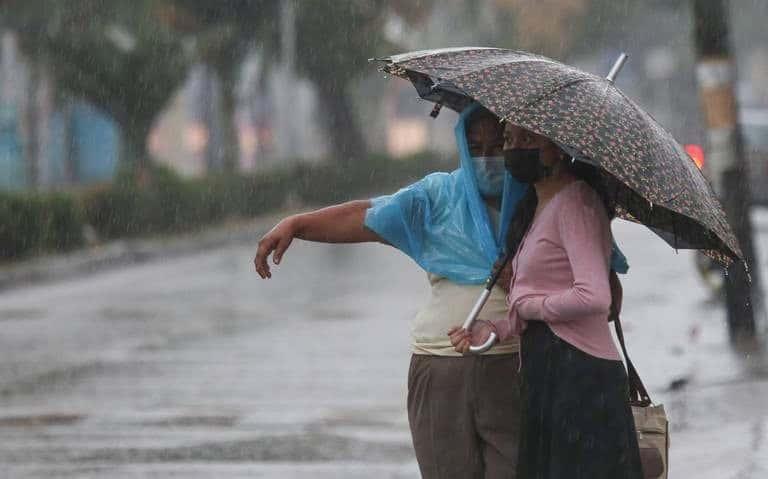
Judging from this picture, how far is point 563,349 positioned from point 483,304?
11.0 inches

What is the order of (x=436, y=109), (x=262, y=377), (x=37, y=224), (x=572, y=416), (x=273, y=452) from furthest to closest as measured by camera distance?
(x=37, y=224) < (x=262, y=377) < (x=273, y=452) < (x=436, y=109) < (x=572, y=416)

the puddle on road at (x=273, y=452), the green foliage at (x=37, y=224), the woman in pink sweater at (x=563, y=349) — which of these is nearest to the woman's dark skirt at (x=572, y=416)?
the woman in pink sweater at (x=563, y=349)

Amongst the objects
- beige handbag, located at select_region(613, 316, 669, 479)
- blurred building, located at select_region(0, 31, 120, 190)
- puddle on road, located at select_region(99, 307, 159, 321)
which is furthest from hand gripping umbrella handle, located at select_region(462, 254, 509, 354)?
blurred building, located at select_region(0, 31, 120, 190)

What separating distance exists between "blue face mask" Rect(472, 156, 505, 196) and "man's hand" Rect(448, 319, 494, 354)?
369 mm

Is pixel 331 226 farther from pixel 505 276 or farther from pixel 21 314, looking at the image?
pixel 21 314

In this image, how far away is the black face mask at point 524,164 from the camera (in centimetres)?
488

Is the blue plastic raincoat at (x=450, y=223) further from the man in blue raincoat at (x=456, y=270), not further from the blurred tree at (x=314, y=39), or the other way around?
the blurred tree at (x=314, y=39)

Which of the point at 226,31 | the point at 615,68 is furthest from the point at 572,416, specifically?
the point at 226,31

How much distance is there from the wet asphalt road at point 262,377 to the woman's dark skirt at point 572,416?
3.09 metres

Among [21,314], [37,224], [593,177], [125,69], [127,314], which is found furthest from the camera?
[125,69]

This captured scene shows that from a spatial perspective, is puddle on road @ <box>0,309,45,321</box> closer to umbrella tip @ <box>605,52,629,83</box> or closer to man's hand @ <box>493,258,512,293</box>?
umbrella tip @ <box>605,52,629,83</box>

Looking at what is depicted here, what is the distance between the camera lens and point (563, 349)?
192 inches

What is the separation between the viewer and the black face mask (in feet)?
16.0

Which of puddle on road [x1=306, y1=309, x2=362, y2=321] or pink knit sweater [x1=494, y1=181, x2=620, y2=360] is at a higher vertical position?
pink knit sweater [x1=494, y1=181, x2=620, y2=360]
